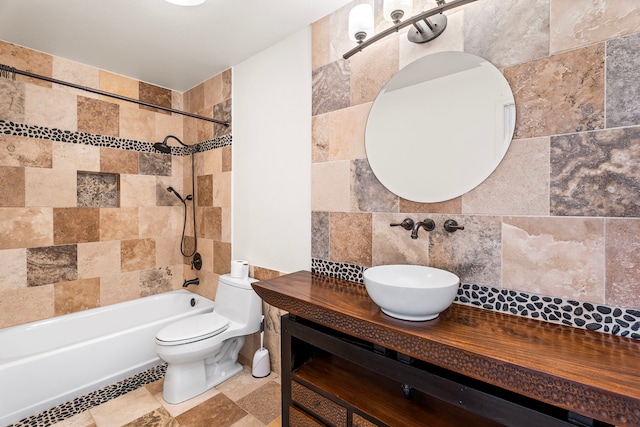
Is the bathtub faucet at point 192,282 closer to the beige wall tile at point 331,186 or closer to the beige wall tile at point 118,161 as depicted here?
the beige wall tile at point 118,161

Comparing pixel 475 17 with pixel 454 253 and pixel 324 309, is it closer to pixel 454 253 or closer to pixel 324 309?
pixel 454 253

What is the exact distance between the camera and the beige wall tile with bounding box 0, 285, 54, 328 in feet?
6.96

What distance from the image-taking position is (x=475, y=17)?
126 cm

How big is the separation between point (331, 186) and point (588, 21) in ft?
4.20

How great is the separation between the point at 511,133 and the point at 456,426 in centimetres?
118

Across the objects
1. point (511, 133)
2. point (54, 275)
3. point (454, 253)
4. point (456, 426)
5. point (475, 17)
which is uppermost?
point (475, 17)

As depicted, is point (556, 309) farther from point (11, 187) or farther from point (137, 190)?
point (11, 187)

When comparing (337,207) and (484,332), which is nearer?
(484,332)

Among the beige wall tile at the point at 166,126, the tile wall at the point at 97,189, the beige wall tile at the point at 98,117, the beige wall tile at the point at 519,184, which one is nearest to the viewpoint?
the beige wall tile at the point at 519,184

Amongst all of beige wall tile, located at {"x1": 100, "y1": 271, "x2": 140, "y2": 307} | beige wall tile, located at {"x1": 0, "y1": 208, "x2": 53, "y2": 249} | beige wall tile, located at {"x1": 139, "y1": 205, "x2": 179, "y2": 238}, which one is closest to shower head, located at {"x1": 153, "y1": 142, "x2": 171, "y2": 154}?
beige wall tile, located at {"x1": 139, "y1": 205, "x2": 179, "y2": 238}

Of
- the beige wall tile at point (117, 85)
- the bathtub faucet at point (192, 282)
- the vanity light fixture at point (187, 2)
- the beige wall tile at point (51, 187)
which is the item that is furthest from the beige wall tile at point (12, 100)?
the bathtub faucet at point (192, 282)

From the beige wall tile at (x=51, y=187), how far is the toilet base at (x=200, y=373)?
1613mm

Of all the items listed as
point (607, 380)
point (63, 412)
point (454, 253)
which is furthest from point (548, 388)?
point (63, 412)

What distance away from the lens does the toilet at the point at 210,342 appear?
1.89 m
